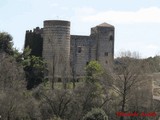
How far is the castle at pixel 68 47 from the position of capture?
6084 centimetres

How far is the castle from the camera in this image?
6084 centimetres

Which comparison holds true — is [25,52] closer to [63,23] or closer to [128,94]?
[63,23]

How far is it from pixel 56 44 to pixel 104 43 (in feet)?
20.4

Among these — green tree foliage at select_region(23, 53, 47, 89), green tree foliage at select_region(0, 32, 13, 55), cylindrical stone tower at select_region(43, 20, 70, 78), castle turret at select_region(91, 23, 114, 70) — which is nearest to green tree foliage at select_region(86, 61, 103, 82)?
cylindrical stone tower at select_region(43, 20, 70, 78)

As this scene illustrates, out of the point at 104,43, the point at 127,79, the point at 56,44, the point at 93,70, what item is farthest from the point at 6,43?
the point at 127,79

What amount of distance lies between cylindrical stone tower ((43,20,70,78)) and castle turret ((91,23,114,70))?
4183 mm

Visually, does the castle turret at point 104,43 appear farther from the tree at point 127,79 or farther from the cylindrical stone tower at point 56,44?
the tree at point 127,79

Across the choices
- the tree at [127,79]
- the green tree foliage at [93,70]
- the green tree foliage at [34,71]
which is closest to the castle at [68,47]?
the green tree foliage at [34,71]

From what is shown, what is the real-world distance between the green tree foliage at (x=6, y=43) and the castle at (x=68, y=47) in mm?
1990

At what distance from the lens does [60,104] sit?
45000 millimetres

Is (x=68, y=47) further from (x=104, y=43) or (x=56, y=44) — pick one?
(x=104, y=43)

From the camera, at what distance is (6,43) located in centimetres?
6150

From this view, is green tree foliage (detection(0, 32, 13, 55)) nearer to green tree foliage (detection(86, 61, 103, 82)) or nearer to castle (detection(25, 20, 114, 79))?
castle (detection(25, 20, 114, 79))

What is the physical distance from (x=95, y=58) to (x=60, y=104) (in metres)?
19.7
